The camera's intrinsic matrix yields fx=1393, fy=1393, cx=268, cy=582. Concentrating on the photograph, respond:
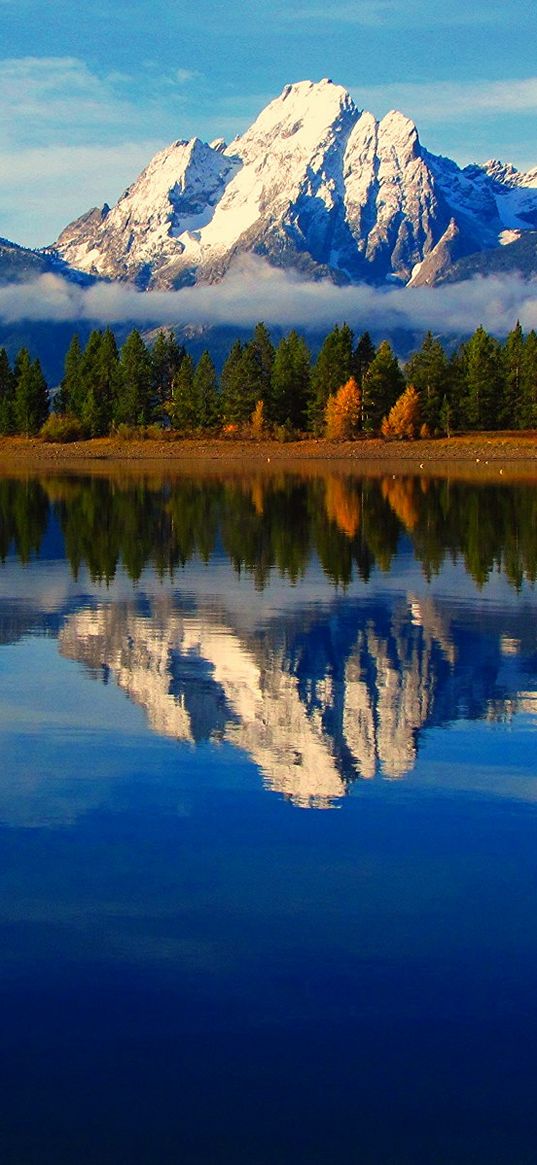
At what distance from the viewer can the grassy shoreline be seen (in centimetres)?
15888

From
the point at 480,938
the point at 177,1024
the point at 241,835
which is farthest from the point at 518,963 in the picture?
the point at 241,835

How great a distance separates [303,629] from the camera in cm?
3569

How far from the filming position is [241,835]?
18.3 meters

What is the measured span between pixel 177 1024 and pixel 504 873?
5507mm

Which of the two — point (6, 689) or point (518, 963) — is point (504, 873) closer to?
point (518, 963)

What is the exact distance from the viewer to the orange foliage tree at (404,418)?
180 m

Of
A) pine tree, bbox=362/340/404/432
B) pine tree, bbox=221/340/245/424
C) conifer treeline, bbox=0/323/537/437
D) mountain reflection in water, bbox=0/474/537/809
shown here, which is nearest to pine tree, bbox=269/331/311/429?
conifer treeline, bbox=0/323/537/437

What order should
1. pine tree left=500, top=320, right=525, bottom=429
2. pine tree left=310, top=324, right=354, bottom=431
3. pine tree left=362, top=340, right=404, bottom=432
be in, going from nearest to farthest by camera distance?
pine tree left=362, top=340, right=404, bottom=432 → pine tree left=500, top=320, right=525, bottom=429 → pine tree left=310, top=324, right=354, bottom=431

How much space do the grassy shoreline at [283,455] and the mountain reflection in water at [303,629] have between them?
81825 millimetres

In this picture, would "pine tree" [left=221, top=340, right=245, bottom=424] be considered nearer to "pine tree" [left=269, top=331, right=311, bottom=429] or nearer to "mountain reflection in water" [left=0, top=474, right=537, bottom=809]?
"pine tree" [left=269, top=331, right=311, bottom=429]

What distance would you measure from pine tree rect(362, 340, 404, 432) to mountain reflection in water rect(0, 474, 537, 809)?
112228 mm

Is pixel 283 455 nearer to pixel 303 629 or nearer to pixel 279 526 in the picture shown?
pixel 279 526

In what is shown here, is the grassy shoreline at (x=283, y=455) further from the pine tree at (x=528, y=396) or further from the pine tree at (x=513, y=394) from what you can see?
the pine tree at (x=513, y=394)

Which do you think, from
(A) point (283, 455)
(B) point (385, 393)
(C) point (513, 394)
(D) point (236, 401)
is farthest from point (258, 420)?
(C) point (513, 394)
